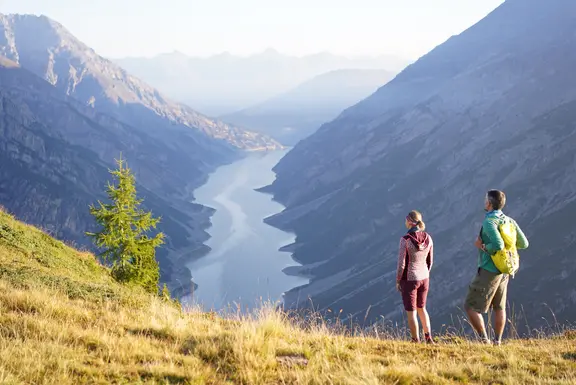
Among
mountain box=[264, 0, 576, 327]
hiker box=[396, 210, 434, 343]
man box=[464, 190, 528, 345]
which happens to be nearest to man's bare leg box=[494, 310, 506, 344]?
man box=[464, 190, 528, 345]

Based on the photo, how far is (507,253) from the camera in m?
8.87

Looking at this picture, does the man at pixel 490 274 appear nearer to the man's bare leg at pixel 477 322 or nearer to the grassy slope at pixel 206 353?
the man's bare leg at pixel 477 322

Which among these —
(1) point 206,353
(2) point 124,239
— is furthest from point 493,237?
(2) point 124,239

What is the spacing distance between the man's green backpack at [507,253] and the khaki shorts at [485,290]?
291 mm

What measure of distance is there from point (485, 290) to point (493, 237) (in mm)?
1149

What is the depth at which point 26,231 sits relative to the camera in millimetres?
19719

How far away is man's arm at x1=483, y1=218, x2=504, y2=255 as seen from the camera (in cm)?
874

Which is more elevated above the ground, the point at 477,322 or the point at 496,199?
the point at 496,199

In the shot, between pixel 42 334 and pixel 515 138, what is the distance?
17380cm

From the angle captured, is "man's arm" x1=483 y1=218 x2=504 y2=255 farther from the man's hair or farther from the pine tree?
the pine tree

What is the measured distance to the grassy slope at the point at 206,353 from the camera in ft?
18.5

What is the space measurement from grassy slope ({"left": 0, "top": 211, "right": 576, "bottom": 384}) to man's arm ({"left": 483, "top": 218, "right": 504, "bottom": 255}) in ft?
5.98

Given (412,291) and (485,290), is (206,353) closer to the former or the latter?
(412,291)

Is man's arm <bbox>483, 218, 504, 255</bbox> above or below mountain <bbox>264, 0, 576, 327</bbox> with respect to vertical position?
below
